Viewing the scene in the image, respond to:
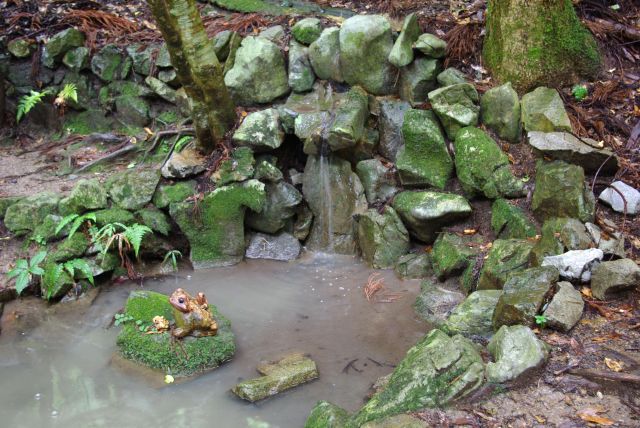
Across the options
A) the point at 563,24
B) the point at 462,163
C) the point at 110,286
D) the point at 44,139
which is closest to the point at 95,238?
the point at 110,286

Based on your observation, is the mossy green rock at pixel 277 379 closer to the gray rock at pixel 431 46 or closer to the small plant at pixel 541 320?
the small plant at pixel 541 320

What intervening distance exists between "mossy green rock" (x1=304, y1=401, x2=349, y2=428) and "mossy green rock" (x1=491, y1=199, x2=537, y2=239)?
2769 millimetres

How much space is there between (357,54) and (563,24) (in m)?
2.49

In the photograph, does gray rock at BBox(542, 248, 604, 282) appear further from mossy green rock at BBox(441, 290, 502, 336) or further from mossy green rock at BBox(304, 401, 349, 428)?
mossy green rock at BBox(304, 401, 349, 428)

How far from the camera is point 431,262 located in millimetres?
6398

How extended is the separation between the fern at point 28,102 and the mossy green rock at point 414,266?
585cm

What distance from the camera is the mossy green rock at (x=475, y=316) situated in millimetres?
4598

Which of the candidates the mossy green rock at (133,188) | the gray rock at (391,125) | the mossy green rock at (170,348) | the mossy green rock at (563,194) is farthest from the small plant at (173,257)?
the mossy green rock at (563,194)

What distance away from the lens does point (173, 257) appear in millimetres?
6836

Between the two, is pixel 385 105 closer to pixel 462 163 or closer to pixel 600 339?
pixel 462 163

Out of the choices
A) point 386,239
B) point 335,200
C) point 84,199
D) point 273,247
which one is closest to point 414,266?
point 386,239

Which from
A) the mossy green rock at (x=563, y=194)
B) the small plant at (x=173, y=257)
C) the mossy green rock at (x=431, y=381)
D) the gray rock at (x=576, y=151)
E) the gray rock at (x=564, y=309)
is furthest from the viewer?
the small plant at (x=173, y=257)

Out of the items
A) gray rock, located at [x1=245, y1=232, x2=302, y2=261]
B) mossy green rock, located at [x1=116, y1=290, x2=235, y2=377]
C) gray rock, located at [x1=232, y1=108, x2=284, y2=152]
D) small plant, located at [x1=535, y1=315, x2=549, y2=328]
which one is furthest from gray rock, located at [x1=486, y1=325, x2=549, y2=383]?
gray rock, located at [x1=232, y1=108, x2=284, y2=152]

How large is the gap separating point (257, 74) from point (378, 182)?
2.24 m
